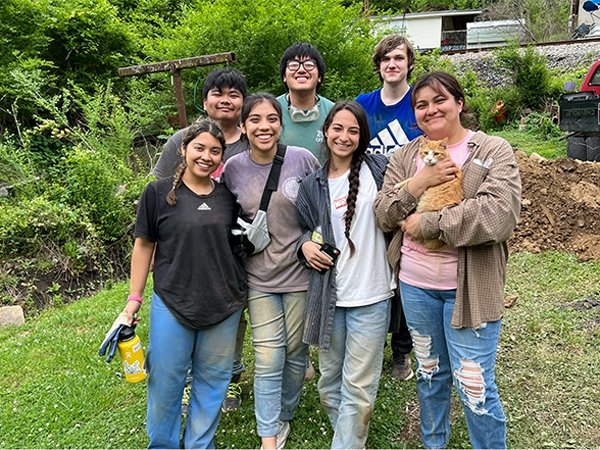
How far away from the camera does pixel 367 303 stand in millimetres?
2500

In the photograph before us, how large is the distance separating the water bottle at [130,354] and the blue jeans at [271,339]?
618 millimetres

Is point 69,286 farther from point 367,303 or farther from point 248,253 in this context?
point 367,303

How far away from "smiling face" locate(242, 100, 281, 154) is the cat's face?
0.82 meters

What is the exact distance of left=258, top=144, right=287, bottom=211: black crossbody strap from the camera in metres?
2.66

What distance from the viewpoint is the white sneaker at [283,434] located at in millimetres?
2926

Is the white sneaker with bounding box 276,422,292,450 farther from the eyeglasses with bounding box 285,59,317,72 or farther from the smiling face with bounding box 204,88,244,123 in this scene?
the eyeglasses with bounding box 285,59,317,72

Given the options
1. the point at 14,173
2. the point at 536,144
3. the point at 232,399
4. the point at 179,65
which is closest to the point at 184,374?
the point at 232,399

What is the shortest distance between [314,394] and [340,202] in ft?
5.34

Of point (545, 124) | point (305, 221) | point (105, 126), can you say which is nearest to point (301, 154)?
point (305, 221)

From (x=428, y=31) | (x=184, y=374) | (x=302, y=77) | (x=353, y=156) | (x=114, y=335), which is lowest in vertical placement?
(x=184, y=374)

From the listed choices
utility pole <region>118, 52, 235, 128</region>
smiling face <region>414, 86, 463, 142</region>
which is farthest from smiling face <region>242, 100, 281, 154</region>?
utility pole <region>118, 52, 235, 128</region>

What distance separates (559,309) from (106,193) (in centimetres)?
610

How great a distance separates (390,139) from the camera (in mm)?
3215

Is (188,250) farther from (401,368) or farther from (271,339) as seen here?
(401,368)
